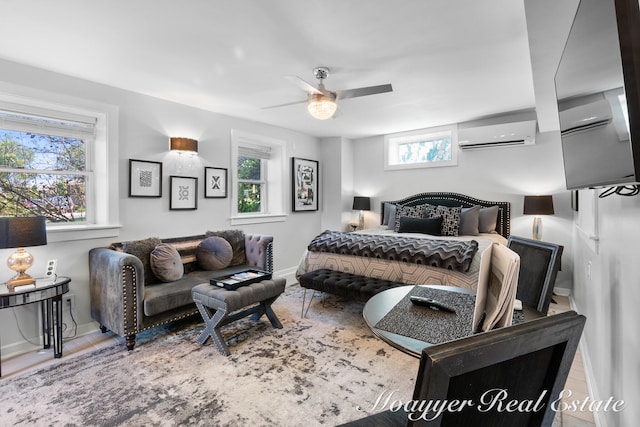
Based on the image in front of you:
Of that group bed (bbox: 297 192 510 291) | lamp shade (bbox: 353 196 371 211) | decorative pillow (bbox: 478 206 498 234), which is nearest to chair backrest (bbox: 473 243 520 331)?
bed (bbox: 297 192 510 291)

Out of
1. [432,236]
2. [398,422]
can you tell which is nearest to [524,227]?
[432,236]

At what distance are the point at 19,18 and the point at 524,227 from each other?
558cm

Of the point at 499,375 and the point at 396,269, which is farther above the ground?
the point at 499,375

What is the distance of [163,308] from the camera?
2.72 meters

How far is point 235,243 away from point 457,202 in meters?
3.42

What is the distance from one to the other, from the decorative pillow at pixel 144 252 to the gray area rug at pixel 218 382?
1.69 ft

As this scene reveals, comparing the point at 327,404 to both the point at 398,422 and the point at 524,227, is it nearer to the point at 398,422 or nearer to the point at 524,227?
the point at 398,422

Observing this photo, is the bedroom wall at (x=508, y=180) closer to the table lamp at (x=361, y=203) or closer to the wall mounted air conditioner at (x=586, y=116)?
the table lamp at (x=361, y=203)

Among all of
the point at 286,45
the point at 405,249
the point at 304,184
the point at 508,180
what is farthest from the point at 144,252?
the point at 508,180

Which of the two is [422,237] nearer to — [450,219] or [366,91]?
[450,219]

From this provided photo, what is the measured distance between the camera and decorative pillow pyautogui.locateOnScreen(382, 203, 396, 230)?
201 inches

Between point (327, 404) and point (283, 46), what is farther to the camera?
point (283, 46)

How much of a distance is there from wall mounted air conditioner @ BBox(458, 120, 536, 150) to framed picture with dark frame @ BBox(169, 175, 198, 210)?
387cm

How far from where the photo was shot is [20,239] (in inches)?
89.1
